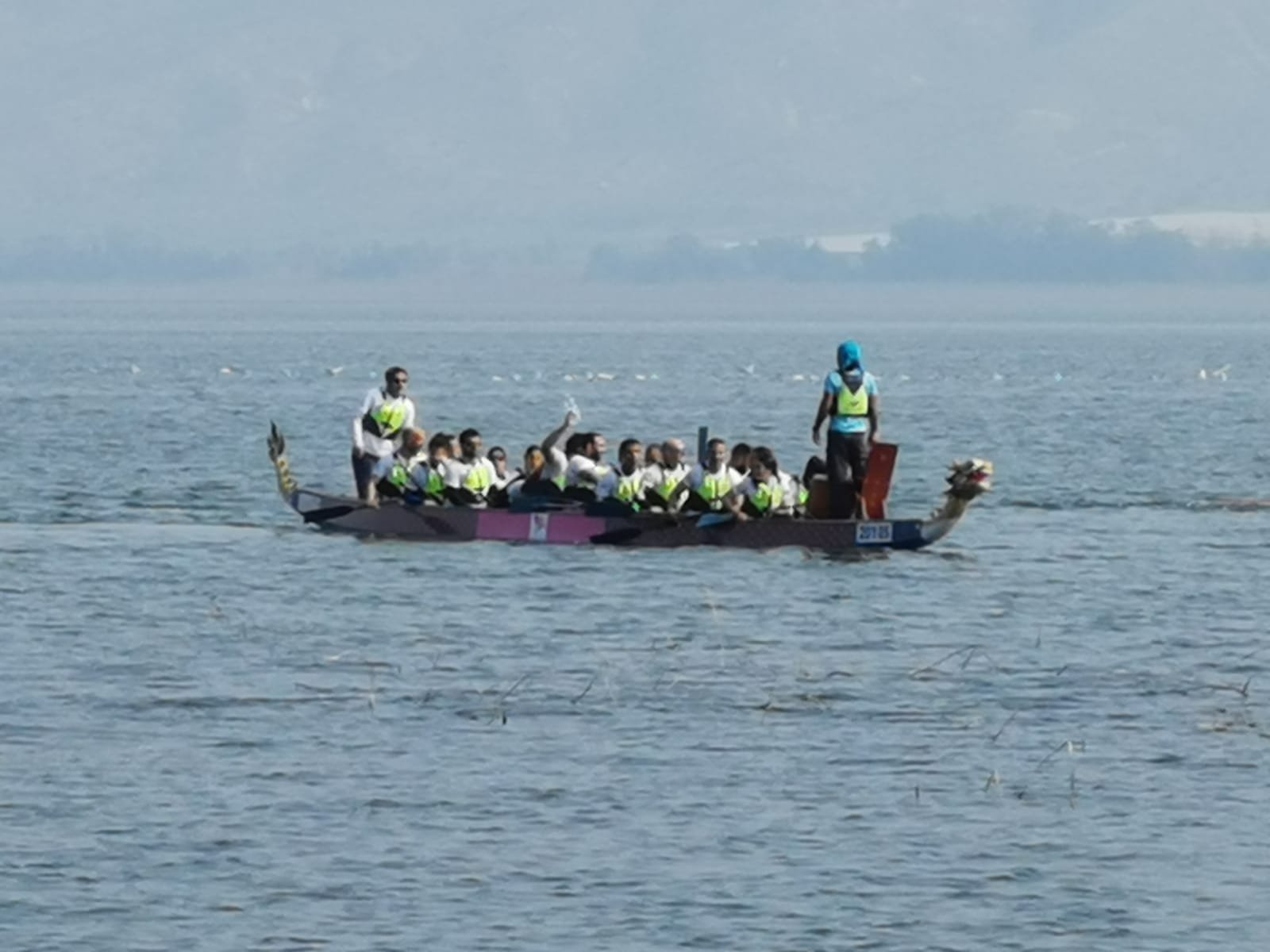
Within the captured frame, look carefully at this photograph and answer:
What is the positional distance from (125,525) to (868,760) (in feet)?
75.0

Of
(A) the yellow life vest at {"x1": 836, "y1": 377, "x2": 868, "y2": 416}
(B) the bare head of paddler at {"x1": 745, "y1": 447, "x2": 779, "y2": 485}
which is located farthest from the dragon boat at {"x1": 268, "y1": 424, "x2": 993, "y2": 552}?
(A) the yellow life vest at {"x1": 836, "y1": 377, "x2": 868, "y2": 416}

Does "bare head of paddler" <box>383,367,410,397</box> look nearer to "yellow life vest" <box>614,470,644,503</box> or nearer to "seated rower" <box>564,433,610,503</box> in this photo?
"seated rower" <box>564,433,610,503</box>

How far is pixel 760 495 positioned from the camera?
3850 cm

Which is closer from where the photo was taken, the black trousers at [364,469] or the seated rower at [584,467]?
the seated rower at [584,467]

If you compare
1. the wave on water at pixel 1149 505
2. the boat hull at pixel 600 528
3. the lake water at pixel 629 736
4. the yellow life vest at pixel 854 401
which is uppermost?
the yellow life vest at pixel 854 401

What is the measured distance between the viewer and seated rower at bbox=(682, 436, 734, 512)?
38.2 meters

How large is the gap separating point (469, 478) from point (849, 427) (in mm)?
5074

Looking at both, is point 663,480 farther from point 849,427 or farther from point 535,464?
point 849,427

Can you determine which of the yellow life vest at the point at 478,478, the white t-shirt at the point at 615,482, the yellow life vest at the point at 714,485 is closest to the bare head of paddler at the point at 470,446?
the yellow life vest at the point at 478,478

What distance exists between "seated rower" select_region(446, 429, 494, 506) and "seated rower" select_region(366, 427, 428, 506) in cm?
34

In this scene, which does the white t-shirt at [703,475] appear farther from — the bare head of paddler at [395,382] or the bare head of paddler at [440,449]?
the bare head of paddler at [395,382]

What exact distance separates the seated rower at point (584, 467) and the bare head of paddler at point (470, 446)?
1.11 meters

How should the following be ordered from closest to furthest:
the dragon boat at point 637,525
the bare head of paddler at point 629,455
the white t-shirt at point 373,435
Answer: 1. the dragon boat at point 637,525
2. the bare head of paddler at point 629,455
3. the white t-shirt at point 373,435

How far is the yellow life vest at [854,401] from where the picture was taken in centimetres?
3806
